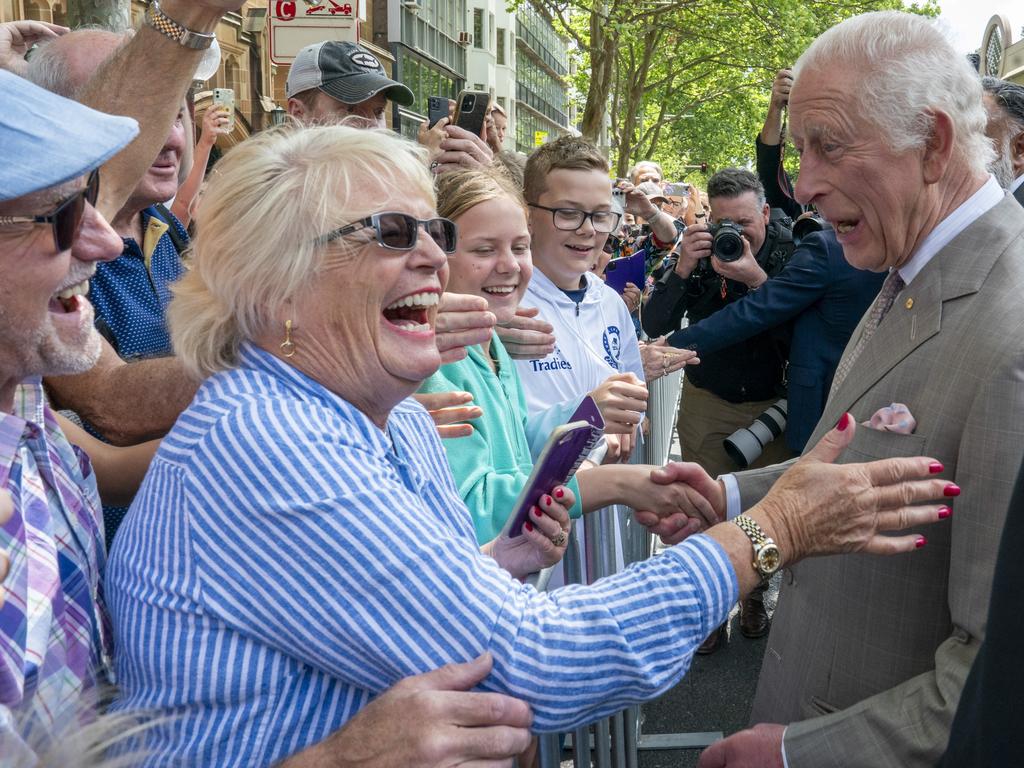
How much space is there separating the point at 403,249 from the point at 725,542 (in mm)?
811

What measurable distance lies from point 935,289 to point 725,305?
3.44 m

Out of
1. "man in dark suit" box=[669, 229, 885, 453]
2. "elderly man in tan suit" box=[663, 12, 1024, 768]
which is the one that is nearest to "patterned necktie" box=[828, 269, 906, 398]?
"elderly man in tan suit" box=[663, 12, 1024, 768]

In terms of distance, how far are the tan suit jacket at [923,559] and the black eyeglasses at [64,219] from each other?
1640mm

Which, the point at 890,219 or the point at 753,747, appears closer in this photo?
the point at 753,747

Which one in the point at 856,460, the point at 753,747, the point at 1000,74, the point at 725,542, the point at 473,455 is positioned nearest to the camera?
the point at 725,542

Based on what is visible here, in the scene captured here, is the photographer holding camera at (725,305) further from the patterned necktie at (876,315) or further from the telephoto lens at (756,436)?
the patterned necktie at (876,315)

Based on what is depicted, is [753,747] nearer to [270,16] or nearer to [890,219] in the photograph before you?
[890,219]

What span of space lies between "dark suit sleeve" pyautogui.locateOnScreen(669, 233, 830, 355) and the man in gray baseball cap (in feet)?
6.56

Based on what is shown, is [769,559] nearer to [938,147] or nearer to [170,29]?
[938,147]

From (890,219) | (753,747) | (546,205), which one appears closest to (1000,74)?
(546,205)

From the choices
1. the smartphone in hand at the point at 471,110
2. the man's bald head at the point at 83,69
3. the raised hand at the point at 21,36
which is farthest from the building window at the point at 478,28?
the man's bald head at the point at 83,69

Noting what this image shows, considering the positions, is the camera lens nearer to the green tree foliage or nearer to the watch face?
the watch face

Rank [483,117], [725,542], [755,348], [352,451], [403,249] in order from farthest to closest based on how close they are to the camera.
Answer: [755,348] < [483,117] < [403,249] < [725,542] < [352,451]

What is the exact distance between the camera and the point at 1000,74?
11.3 metres
